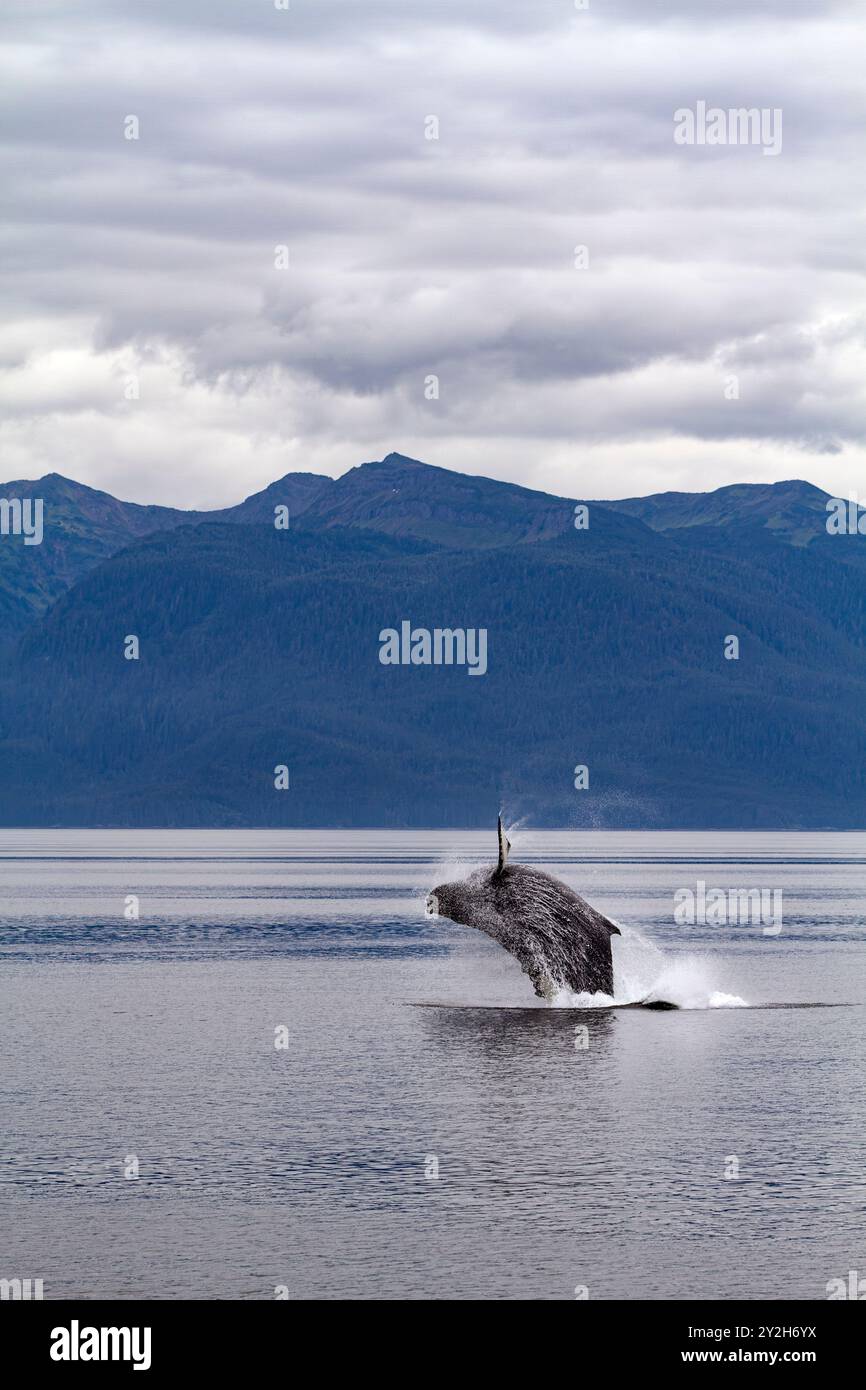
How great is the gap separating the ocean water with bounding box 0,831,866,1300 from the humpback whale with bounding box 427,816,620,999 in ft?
9.00

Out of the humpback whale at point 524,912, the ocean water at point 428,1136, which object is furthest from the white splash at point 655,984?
the humpback whale at point 524,912

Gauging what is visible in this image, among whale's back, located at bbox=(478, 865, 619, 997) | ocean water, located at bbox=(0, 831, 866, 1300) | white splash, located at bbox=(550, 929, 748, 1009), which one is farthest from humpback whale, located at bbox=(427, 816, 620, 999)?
white splash, located at bbox=(550, 929, 748, 1009)

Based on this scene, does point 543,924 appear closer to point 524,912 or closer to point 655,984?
point 524,912

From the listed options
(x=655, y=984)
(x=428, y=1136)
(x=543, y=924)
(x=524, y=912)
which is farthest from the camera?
(x=655, y=984)

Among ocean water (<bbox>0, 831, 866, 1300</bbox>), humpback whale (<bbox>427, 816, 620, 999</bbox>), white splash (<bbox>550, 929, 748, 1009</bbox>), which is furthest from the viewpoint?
white splash (<bbox>550, 929, 748, 1009</bbox>)

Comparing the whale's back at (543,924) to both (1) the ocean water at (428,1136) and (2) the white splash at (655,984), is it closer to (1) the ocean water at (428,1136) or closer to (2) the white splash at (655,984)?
(1) the ocean water at (428,1136)

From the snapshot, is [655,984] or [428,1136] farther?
[655,984]

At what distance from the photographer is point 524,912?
60.8m

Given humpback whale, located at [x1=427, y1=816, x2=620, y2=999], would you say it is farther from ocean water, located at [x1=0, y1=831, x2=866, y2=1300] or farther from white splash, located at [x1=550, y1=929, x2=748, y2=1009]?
white splash, located at [x1=550, y1=929, x2=748, y2=1009]

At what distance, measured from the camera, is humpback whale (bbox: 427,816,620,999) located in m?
60.7

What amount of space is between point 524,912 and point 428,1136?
17654 mm

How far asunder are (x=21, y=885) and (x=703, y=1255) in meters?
170

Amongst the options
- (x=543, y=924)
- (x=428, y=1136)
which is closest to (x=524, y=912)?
(x=543, y=924)

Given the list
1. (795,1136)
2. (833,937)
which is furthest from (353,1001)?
(833,937)
